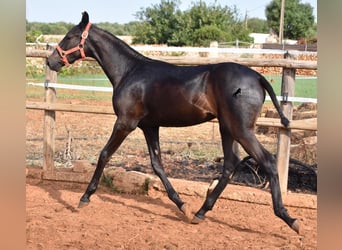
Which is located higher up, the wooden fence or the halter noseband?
the halter noseband

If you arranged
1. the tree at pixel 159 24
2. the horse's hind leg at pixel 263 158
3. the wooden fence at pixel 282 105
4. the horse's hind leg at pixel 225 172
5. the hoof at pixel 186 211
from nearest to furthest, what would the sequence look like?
the horse's hind leg at pixel 263 158
the horse's hind leg at pixel 225 172
the hoof at pixel 186 211
the wooden fence at pixel 282 105
the tree at pixel 159 24

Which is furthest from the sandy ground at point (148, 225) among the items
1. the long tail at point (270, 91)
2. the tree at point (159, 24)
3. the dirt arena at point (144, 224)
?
the tree at point (159, 24)

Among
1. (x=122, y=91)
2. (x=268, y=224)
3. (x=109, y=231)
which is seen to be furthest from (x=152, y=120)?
(x=268, y=224)

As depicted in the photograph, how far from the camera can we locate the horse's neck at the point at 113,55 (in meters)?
4.57

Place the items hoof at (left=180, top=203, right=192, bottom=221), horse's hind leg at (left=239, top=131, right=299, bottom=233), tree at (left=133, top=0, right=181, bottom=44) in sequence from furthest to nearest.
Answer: tree at (left=133, top=0, right=181, bottom=44)
hoof at (left=180, top=203, right=192, bottom=221)
horse's hind leg at (left=239, top=131, right=299, bottom=233)

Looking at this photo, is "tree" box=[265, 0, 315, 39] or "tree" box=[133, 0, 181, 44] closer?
"tree" box=[133, 0, 181, 44]

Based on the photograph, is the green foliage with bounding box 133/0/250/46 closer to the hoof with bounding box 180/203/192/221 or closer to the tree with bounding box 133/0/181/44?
the tree with bounding box 133/0/181/44

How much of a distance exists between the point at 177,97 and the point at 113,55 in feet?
3.01

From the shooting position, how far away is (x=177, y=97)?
13.6ft

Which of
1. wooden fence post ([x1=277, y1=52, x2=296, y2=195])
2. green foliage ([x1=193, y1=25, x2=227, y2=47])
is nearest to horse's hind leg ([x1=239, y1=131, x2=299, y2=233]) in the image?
wooden fence post ([x1=277, y1=52, x2=296, y2=195])

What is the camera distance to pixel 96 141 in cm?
848

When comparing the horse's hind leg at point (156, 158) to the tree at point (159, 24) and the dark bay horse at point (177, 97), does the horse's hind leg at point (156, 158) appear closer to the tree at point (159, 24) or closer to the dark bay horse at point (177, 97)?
the dark bay horse at point (177, 97)

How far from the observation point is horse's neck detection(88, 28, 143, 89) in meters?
4.57

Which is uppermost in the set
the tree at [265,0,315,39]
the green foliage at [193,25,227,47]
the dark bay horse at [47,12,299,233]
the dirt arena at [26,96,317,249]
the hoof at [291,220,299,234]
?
the tree at [265,0,315,39]
